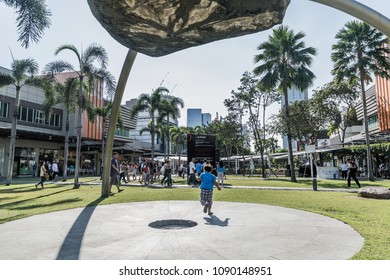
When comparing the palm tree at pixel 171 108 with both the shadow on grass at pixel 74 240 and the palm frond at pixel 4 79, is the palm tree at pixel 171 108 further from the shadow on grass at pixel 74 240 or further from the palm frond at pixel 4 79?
the shadow on grass at pixel 74 240

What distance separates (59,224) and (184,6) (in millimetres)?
6269

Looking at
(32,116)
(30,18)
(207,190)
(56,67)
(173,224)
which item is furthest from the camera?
(32,116)

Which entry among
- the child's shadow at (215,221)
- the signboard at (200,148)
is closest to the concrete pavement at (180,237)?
the child's shadow at (215,221)

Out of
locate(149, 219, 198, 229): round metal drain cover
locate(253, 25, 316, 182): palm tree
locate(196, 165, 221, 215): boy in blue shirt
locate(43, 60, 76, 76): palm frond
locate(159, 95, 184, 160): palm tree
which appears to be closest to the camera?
locate(149, 219, 198, 229): round metal drain cover

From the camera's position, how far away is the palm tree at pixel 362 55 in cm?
2438

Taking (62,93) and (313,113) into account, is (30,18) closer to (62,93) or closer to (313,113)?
(62,93)

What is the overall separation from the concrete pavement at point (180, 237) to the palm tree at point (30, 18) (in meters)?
7.46

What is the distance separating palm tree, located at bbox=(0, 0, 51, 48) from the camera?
38.8 feet

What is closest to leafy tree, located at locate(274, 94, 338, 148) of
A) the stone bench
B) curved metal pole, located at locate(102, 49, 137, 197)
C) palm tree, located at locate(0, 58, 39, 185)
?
the stone bench

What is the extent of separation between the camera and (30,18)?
12.0 metres

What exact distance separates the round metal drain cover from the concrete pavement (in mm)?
239

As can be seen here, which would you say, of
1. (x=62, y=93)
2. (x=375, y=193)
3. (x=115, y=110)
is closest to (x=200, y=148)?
(x=115, y=110)

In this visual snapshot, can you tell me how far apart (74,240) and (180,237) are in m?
2.24

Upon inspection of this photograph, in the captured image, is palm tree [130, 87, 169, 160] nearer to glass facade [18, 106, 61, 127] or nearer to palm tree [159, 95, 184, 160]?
palm tree [159, 95, 184, 160]
